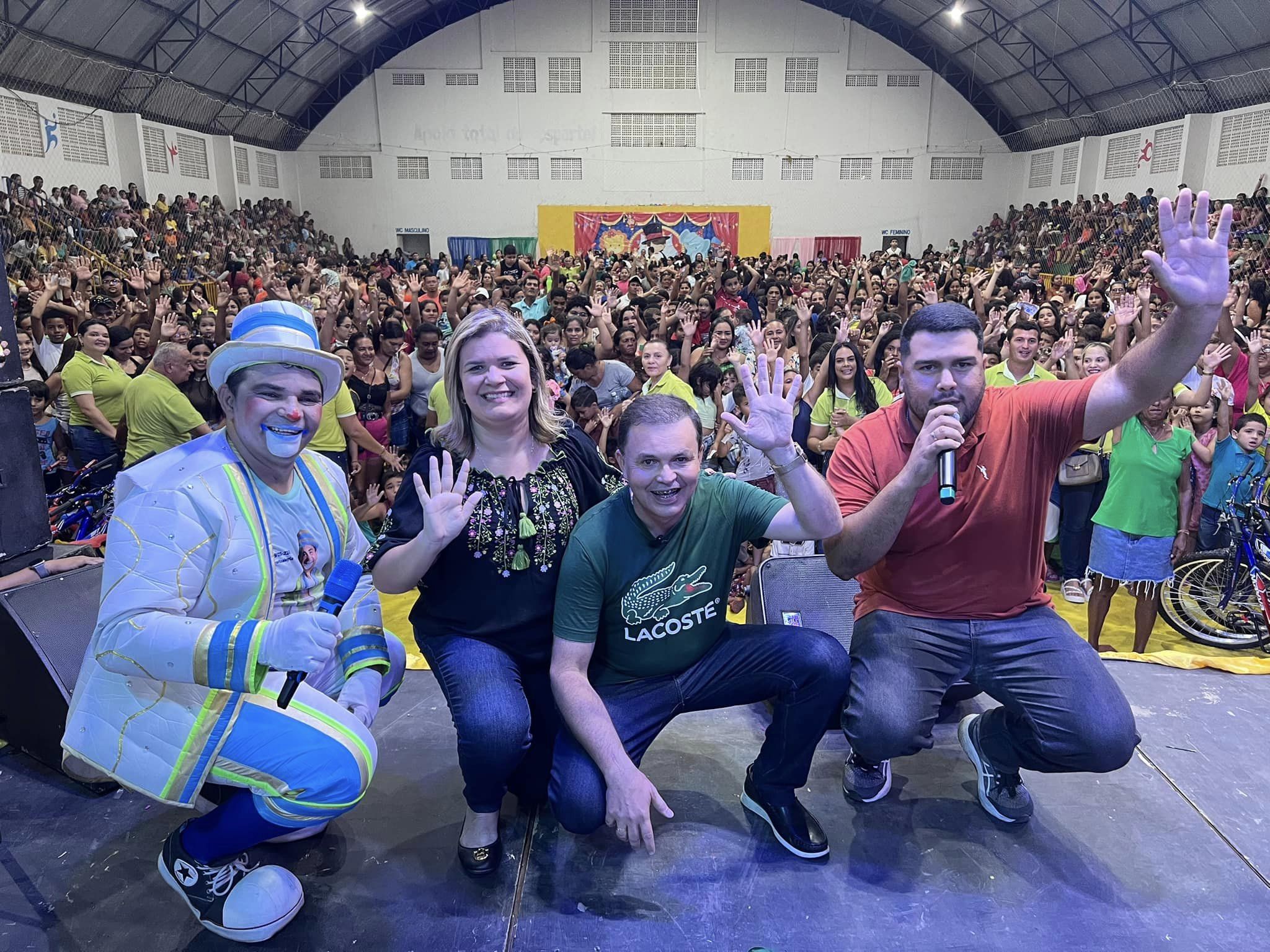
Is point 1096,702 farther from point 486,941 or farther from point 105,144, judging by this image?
point 105,144

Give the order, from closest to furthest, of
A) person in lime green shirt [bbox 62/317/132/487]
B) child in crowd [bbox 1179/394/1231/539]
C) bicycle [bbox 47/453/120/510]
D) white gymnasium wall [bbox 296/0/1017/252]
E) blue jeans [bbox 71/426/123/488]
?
child in crowd [bbox 1179/394/1231/539] < bicycle [bbox 47/453/120/510] < person in lime green shirt [bbox 62/317/132/487] < blue jeans [bbox 71/426/123/488] < white gymnasium wall [bbox 296/0/1017/252]

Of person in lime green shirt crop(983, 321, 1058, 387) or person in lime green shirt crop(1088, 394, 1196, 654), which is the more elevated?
person in lime green shirt crop(983, 321, 1058, 387)

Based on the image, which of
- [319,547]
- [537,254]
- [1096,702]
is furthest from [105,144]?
[1096,702]

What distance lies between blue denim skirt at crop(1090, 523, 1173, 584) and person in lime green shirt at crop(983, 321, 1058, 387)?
3.65ft

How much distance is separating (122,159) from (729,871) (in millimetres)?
22141

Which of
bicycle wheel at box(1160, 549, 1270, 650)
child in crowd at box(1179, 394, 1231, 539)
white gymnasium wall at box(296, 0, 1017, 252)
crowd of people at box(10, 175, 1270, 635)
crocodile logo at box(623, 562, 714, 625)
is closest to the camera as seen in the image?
crocodile logo at box(623, 562, 714, 625)

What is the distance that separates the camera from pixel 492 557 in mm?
2322

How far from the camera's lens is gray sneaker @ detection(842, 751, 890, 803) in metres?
2.51

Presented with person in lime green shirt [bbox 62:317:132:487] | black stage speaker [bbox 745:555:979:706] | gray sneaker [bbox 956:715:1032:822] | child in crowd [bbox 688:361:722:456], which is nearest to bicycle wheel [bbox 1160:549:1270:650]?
black stage speaker [bbox 745:555:979:706]

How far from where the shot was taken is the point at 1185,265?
207cm

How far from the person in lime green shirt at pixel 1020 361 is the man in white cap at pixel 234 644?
414cm

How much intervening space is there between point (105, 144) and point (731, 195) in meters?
15.8

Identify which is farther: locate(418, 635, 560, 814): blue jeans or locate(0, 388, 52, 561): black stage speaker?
locate(0, 388, 52, 561): black stage speaker

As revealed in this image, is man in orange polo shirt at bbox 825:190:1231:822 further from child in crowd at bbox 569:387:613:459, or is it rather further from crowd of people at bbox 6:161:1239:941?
child in crowd at bbox 569:387:613:459
